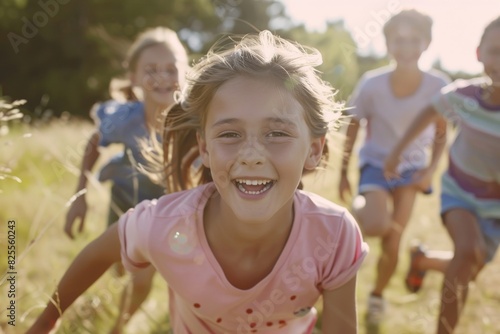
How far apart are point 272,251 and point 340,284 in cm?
28

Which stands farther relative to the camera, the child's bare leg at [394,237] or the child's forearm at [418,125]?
the child's bare leg at [394,237]

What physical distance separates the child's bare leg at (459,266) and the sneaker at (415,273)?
1015mm

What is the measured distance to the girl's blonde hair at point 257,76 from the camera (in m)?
2.20

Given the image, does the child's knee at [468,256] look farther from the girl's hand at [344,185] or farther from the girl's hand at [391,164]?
the girl's hand at [344,185]

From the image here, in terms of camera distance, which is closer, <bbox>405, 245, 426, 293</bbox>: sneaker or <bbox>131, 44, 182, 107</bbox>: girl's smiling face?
<bbox>131, 44, 182, 107</bbox>: girl's smiling face

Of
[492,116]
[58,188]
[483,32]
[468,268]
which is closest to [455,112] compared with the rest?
[492,116]

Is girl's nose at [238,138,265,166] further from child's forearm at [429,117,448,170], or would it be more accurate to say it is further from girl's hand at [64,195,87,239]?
child's forearm at [429,117,448,170]

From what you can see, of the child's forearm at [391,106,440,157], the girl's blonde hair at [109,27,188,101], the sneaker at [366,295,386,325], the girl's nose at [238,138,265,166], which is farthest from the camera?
the girl's blonde hair at [109,27,188,101]

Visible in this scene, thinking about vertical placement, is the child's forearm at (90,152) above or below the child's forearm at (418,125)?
above

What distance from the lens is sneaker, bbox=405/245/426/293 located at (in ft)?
14.7

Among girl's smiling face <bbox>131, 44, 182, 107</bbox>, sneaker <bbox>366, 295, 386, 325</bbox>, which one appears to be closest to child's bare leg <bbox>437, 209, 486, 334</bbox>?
sneaker <bbox>366, 295, 386, 325</bbox>

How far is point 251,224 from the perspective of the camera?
229cm

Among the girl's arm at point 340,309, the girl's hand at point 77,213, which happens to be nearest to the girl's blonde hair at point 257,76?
A: the girl's arm at point 340,309

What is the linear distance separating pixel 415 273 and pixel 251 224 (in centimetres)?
256
